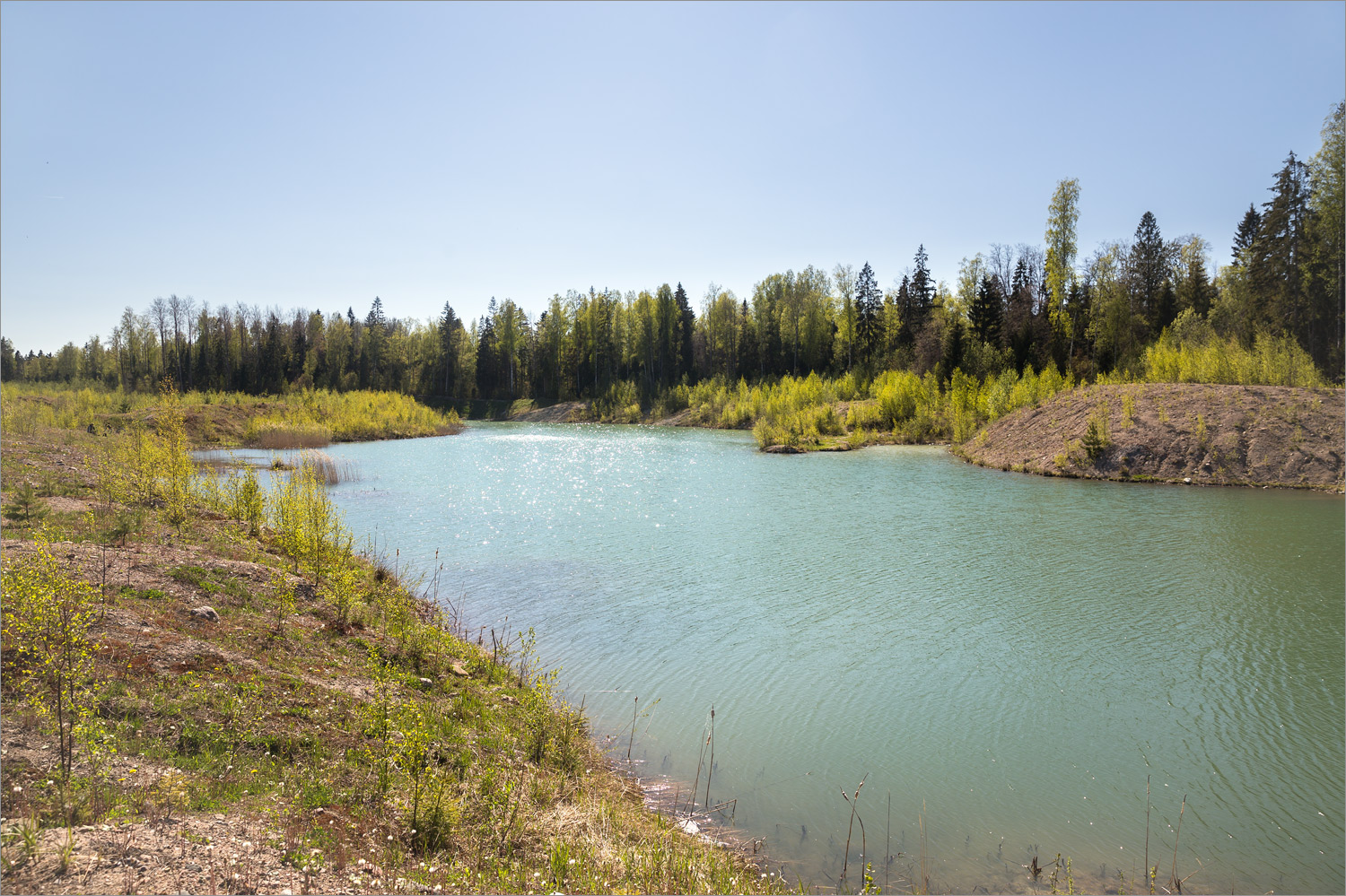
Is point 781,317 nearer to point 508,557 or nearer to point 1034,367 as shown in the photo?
point 1034,367

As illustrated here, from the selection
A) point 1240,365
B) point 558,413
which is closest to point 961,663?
point 1240,365

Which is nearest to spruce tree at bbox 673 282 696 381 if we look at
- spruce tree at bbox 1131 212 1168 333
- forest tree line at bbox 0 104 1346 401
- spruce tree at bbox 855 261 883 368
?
forest tree line at bbox 0 104 1346 401

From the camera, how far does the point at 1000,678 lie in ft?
33.9

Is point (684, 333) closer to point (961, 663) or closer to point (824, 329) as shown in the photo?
point (824, 329)

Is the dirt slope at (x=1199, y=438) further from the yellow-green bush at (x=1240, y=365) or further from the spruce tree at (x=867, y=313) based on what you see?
the spruce tree at (x=867, y=313)

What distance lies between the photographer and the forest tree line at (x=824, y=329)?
4625 centimetres

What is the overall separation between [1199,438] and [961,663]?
2840 centimetres

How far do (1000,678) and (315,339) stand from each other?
124 metres

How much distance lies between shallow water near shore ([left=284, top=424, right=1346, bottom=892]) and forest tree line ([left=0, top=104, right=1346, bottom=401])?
87.6 feet

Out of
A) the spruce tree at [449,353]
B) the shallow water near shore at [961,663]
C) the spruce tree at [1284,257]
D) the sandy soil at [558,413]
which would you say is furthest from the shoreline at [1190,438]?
the spruce tree at [449,353]

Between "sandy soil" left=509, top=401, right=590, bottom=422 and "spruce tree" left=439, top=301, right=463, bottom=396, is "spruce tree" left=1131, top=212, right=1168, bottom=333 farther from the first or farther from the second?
"spruce tree" left=439, top=301, right=463, bottom=396

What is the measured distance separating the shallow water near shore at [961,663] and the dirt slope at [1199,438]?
4750 millimetres

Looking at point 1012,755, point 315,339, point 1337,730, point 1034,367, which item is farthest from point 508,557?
point 315,339

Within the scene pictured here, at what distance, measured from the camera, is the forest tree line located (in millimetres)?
46250
